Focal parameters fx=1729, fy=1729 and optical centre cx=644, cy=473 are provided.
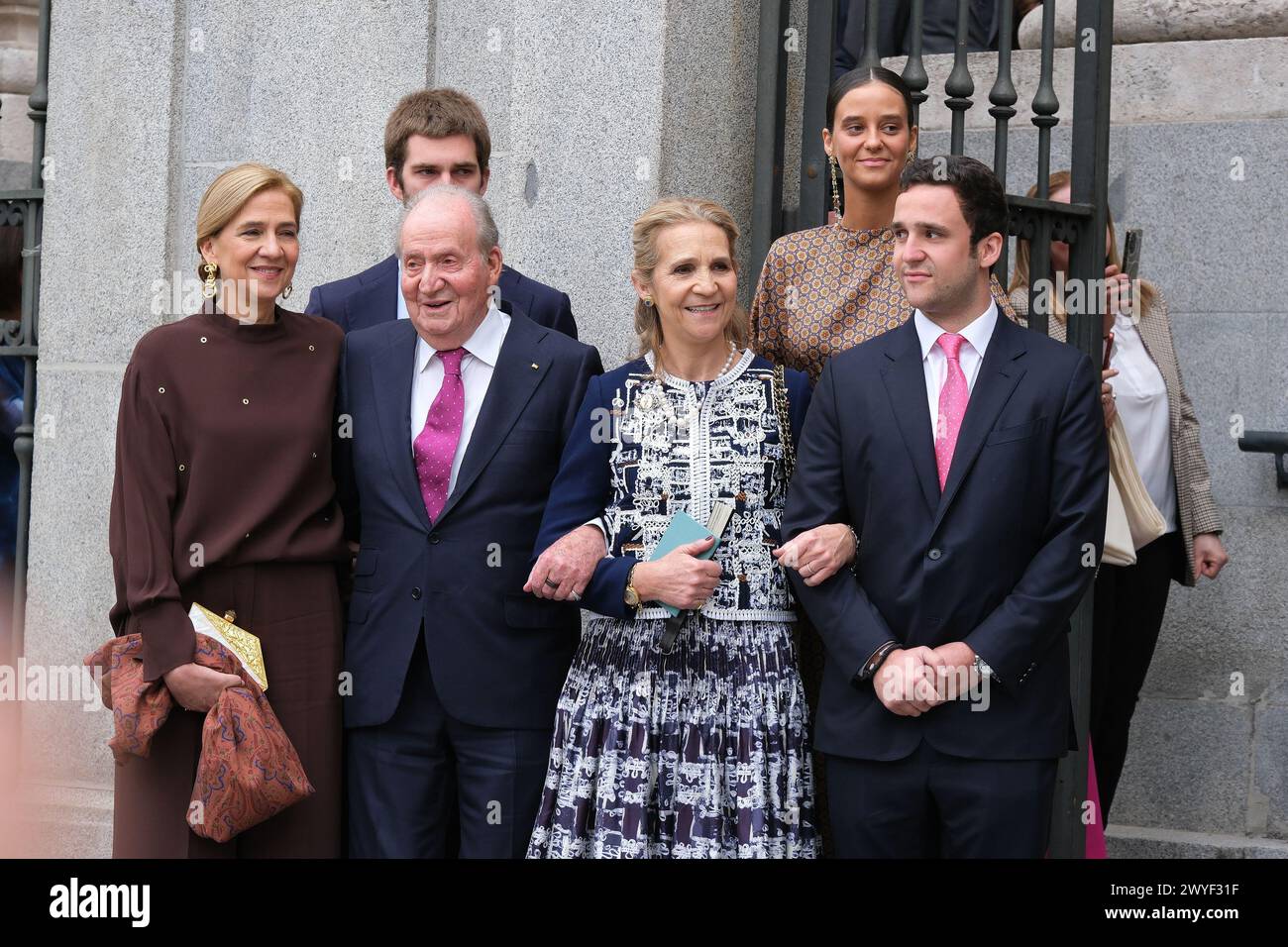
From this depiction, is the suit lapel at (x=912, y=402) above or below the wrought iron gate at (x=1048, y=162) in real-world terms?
below

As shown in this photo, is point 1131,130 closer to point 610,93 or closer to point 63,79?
point 610,93

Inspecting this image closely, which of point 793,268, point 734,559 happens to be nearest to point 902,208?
point 793,268

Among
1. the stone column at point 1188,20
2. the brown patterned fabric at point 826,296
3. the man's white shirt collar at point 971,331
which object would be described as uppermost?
the stone column at point 1188,20

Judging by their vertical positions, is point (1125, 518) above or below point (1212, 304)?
below

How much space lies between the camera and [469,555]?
4.57m

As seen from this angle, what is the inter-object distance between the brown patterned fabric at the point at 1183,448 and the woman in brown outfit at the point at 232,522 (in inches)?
121

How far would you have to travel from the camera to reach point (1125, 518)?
570 centimetres

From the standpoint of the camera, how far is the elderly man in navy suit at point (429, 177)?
5.27 metres

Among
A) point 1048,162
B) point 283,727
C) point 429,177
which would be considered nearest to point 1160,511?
point 1048,162

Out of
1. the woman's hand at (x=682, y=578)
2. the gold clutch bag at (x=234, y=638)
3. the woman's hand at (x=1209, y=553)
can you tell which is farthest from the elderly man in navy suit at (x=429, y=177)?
the woman's hand at (x=1209, y=553)

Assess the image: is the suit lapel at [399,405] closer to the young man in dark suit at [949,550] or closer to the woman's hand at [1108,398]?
the young man in dark suit at [949,550]

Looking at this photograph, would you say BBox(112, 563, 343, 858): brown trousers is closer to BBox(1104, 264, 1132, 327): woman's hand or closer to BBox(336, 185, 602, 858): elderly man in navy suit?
BBox(336, 185, 602, 858): elderly man in navy suit
